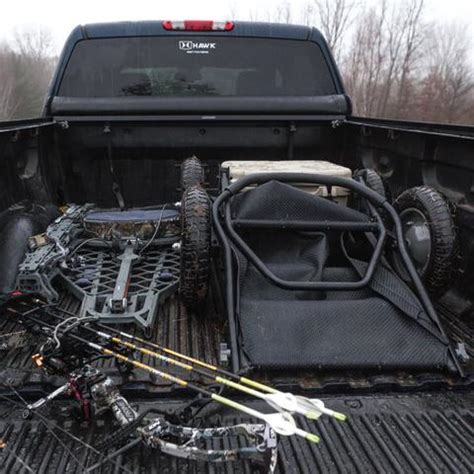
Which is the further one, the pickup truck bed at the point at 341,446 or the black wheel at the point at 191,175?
the black wheel at the point at 191,175

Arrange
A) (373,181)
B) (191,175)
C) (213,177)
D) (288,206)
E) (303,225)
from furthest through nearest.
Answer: (213,177) < (191,175) < (373,181) < (288,206) < (303,225)

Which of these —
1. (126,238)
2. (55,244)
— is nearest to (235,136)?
(126,238)

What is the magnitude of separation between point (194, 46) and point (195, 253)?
2.41 metres

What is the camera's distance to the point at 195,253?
8.46 feet

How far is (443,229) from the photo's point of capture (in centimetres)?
260

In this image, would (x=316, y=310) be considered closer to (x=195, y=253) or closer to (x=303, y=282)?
(x=303, y=282)

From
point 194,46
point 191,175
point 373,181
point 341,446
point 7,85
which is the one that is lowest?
point 7,85

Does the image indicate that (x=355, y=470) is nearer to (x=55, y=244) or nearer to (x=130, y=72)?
(x=55, y=244)

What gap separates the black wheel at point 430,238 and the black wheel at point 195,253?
1.18 m

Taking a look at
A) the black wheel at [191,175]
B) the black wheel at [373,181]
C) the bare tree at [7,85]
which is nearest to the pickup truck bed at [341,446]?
the black wheel at [373,181]

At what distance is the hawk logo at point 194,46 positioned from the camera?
4152 millimetres

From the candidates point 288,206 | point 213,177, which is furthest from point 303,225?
point 213,177

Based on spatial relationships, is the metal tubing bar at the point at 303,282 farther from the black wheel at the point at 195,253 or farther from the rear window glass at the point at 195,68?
the rear window glass at the point at 195,68

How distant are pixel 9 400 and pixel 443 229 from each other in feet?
7.69
